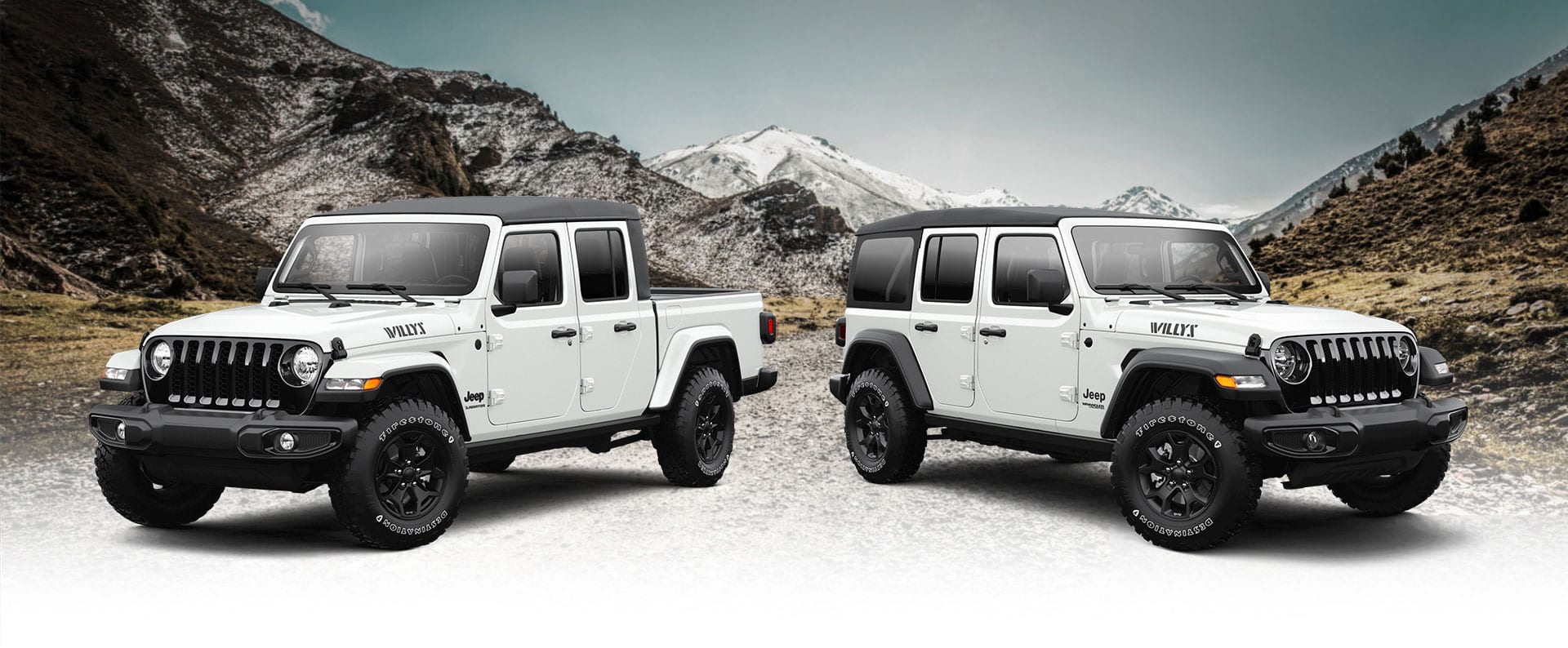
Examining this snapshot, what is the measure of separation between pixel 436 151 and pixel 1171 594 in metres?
107

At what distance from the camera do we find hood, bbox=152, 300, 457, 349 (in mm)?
7293

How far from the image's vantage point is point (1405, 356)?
7918mm

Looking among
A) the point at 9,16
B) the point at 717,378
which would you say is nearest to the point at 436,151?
the point at 9,16

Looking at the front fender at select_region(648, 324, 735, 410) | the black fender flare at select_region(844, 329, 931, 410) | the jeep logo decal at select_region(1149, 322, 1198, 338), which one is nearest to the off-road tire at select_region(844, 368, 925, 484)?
the black fender flare at select_region(844, 329, 931, 410)

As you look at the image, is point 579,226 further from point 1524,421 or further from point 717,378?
point 1524,421

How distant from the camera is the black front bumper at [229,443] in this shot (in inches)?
274

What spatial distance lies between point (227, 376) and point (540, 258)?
8.52 feet

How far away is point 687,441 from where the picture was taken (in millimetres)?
10266

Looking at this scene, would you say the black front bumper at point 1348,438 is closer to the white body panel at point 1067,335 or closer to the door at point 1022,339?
the white body panel at point 1067,335

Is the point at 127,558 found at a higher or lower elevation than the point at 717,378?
lower

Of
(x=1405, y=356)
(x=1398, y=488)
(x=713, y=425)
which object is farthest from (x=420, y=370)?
(x=1398, y=488)

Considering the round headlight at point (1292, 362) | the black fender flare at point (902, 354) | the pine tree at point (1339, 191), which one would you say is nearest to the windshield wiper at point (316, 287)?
the black fender flare at point (902, 354)

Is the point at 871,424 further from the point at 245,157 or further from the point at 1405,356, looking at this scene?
the point at 245,157

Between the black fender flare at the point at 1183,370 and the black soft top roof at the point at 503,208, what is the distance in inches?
169
